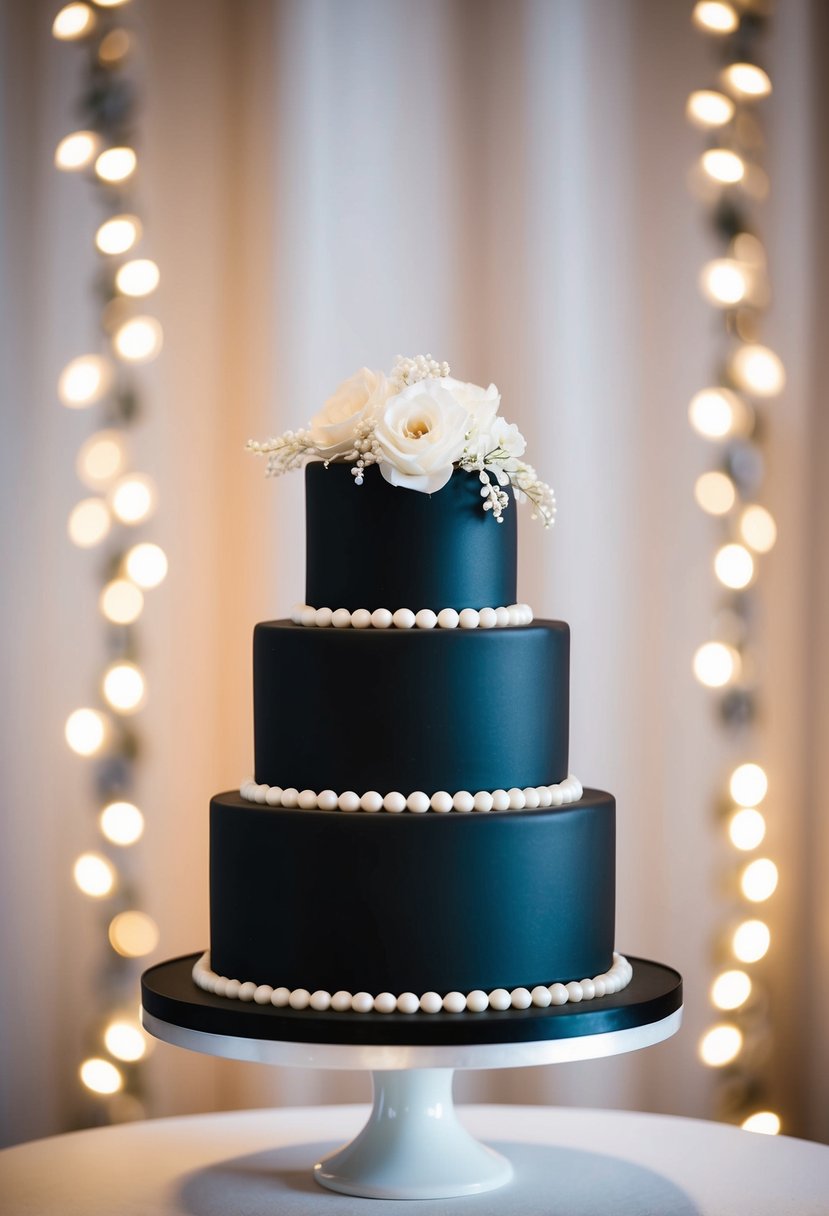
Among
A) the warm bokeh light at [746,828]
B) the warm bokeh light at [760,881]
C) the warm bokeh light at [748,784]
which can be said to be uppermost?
the warm bokeh light at [748,784]

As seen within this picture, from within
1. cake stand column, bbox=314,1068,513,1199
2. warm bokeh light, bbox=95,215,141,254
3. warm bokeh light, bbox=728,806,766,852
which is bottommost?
cake stand column, bbox=314,1068,513,1199

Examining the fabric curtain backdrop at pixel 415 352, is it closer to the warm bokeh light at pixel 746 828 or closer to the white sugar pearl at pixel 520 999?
the warm bokeh light at pixel 746 828

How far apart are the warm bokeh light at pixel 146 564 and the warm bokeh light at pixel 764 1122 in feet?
4.13

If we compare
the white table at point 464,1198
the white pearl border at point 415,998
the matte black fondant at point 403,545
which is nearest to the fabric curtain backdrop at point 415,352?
the white table at point 464,1198

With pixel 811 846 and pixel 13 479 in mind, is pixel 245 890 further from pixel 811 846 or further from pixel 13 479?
pixel 811 846

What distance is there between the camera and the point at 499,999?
155 centimetres

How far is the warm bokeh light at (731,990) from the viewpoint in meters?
2.44

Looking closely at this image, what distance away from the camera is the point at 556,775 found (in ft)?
5.58

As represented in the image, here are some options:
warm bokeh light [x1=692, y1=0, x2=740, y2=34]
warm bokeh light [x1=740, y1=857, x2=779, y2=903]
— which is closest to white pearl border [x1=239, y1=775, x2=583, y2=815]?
warm bokeh light [x1=740, y1=857, x2=779, y2=903]

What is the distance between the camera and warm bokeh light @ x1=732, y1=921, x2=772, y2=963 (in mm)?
2439

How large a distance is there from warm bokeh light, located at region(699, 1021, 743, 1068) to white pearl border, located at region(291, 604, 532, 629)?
1065 mm

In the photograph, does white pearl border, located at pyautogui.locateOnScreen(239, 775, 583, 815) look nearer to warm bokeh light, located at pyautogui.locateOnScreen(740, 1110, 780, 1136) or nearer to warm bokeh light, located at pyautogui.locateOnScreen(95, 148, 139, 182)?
warm bokeh light, located at pyautogui.locateOnScreen(740, 1110, 780, 1136)

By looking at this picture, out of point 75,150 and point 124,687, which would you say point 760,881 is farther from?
point 75,150

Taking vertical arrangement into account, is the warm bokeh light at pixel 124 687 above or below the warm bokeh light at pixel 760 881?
above
